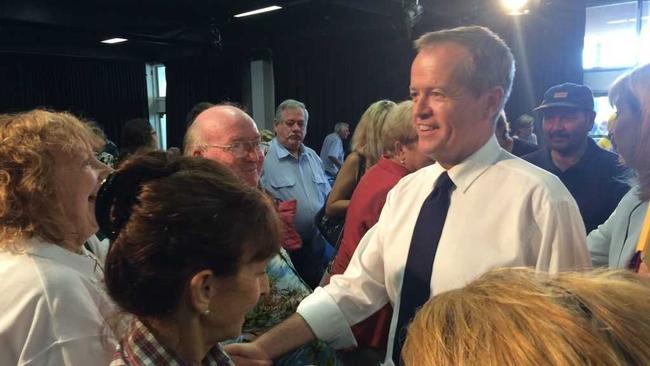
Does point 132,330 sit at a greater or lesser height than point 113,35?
lesser

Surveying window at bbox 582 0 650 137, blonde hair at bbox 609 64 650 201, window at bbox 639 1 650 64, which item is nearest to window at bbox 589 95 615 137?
window at bbox 582 0 650 137

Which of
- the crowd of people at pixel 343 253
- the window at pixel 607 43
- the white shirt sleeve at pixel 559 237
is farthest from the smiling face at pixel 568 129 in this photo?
the window at pixel 607 43

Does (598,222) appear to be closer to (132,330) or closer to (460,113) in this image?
(460,113)

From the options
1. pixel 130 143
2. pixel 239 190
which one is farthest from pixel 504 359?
pixel 130 143

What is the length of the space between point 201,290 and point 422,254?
646 millimetres

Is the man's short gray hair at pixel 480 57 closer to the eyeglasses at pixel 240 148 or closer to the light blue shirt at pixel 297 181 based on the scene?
the eyeglasses at pixel 240 148

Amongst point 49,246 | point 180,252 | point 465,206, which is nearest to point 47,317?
point 49,246

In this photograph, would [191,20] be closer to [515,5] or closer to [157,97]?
[157,97]

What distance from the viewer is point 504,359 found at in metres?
0.45

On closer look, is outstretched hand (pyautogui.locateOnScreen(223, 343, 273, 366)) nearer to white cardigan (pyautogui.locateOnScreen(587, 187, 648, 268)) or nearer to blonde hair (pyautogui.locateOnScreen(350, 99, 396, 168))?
white cardigan (pyautogui.locateOnScreen(587, 187, 648, 268))

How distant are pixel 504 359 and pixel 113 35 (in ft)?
31.1

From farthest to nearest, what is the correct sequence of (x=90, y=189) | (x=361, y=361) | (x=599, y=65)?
(x=599, y=65), (x=361, y=361), (x=90, y=189)

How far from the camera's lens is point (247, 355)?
1.19 m

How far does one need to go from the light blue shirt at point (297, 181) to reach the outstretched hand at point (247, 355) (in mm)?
1950
